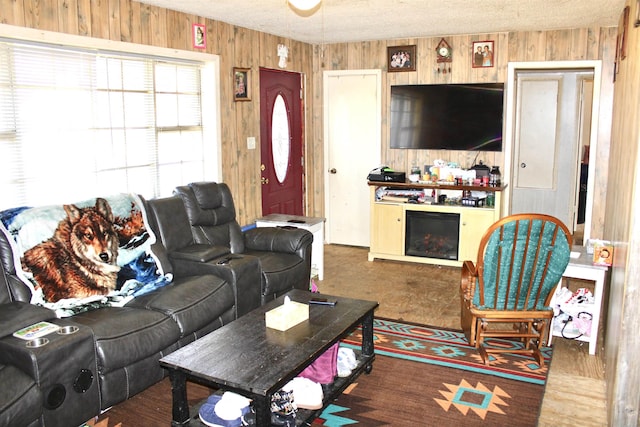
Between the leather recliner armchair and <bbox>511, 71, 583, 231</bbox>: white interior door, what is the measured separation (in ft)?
12.3

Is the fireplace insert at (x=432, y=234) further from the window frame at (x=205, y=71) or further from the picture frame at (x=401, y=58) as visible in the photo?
the window frame at (x=205, y=71)

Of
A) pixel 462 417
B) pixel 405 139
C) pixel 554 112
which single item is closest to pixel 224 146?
pixel 405 139

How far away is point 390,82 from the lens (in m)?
6.50

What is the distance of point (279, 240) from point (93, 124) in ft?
5.39

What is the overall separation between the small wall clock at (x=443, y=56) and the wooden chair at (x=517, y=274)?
3.12 m

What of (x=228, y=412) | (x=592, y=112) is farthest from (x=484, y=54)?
(x=228, y=412)

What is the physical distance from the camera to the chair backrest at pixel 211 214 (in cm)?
452

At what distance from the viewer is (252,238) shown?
16.0ft

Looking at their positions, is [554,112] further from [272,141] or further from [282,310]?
[282,310]

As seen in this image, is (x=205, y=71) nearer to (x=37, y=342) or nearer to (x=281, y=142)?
(x=281, y=142)

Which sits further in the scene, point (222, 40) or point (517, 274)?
point (222, 40)

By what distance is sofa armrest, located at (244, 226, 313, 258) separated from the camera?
15.4 feet

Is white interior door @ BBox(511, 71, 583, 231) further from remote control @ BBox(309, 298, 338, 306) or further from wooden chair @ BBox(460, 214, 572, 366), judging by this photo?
remote control @ BBox(309, 298, 338, 306)

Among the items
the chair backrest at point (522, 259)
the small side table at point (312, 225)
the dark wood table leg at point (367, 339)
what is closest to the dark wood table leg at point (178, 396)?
the dark wood table leg at point (367, 339)
